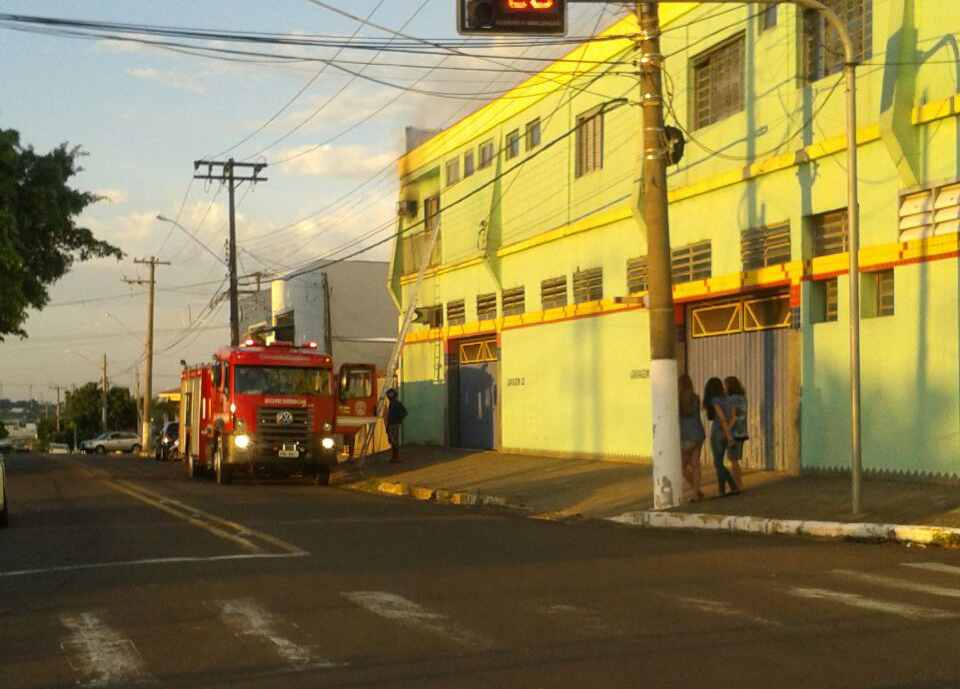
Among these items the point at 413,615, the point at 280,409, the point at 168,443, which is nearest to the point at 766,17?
the point at 280,409

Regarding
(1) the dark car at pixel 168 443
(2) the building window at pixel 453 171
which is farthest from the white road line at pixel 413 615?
(1) the dark car at pixel 168 443

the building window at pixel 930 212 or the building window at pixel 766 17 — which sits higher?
the building window at pixel 766 17

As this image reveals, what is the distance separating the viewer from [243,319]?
219 feet

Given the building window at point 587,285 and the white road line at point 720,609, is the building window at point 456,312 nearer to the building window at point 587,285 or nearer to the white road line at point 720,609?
the building window at point 587,285

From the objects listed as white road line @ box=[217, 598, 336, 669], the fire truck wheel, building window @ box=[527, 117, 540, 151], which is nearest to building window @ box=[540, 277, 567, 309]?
building window @ box=[527, 117, 540, 151]

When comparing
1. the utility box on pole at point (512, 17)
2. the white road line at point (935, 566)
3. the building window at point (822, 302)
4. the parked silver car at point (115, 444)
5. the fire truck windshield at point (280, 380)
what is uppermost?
the utility box on pole at point (512, 17)

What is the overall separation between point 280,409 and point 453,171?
11205mm

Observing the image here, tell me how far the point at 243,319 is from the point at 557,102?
41109mm

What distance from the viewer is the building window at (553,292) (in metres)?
28.1

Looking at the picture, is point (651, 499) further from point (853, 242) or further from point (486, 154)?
point (486, 154)

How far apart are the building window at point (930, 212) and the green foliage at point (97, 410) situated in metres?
97.4

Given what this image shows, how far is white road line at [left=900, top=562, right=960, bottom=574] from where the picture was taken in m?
11.1

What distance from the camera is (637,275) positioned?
80.8ft

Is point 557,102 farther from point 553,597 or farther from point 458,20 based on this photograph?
point 553,597
